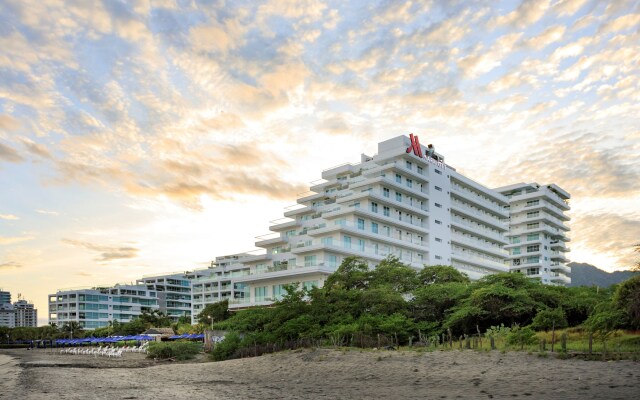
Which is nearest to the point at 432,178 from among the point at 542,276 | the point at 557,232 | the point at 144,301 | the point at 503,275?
the point at 503,275

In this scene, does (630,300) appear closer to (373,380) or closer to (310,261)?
(373,380)

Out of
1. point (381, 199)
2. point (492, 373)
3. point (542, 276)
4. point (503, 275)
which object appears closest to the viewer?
point (492, 373)

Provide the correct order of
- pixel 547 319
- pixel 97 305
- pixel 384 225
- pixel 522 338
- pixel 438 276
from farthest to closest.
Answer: pixel 97 305 → pixel 384 225 → pixel 438 276 → pixel 547 319 → pixel 522 338

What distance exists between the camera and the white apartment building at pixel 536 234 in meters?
114

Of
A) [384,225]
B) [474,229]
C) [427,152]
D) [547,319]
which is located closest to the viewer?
[547,319]

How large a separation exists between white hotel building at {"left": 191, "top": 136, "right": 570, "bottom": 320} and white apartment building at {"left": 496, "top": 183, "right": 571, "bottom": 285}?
17.6 meters

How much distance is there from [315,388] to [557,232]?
111 metres

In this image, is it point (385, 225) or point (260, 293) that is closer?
point (260, 293)

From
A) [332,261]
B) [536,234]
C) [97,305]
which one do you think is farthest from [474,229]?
[97,305]

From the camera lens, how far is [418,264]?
7188cm

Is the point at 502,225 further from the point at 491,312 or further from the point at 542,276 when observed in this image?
the point at 491,312

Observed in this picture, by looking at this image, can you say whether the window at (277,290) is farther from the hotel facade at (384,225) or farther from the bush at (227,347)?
the bush at (227,347)

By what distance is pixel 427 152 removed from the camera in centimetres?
8100

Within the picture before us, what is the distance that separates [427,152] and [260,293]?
3381 cm
